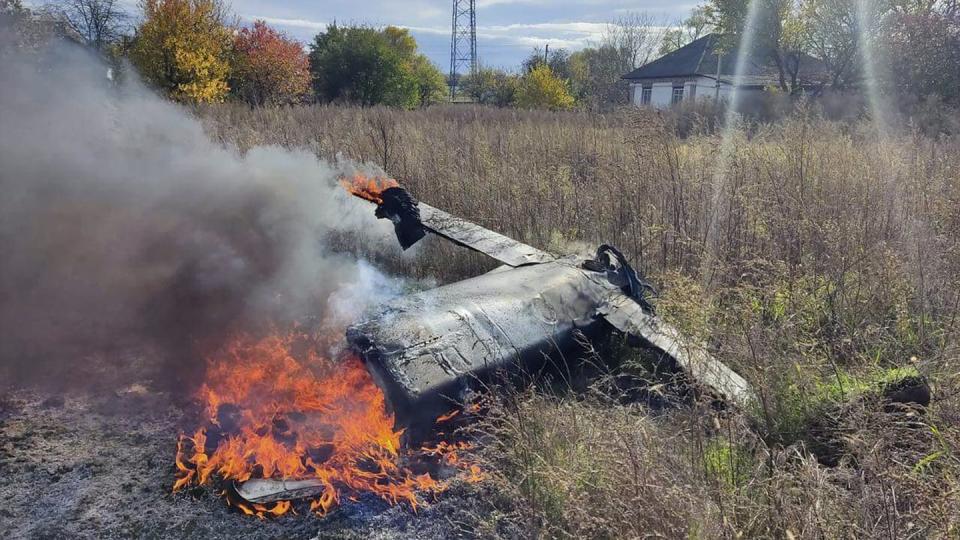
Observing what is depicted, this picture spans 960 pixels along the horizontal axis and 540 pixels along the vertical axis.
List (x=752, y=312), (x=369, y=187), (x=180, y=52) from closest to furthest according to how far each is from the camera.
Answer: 1. (x=752, y=312)
2. (x=369, y=187)
3. (x=180, y=52)

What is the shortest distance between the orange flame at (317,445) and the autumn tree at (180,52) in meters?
16.6

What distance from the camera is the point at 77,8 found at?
26250mm

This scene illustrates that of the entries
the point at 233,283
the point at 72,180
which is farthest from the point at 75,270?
the point at 233,283

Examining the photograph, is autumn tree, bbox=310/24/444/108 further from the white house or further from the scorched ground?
the scorched ground

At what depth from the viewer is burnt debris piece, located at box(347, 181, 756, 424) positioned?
2.92m

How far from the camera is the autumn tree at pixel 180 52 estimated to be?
59.5 feet

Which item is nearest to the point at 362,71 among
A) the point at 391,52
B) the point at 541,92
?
the point at 391,52

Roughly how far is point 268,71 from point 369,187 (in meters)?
21.6

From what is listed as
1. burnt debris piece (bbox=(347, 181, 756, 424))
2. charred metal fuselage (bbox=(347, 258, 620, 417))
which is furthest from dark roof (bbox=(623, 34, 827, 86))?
charred metal fuselage (bbox=(347, 258, 620, 417))

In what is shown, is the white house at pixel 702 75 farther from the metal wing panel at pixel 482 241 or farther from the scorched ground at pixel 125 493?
the scorched ground at pixel 125 493

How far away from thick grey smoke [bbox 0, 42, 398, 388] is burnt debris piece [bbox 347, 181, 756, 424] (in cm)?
150

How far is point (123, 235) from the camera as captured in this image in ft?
15.8

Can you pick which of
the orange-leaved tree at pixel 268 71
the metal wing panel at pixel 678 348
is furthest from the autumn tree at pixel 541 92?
the metal wing panel at pixel 678 348

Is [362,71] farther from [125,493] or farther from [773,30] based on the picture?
[125,493]
